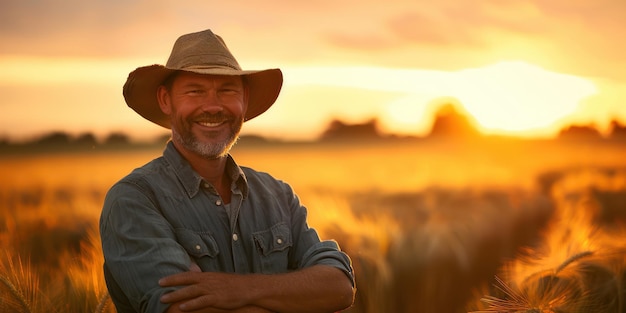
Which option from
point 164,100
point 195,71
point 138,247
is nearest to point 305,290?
point 138,247

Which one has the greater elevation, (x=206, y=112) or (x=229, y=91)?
(x=229, y=91)

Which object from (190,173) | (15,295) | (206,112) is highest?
(206,112)

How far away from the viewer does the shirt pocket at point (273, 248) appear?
11.0ft

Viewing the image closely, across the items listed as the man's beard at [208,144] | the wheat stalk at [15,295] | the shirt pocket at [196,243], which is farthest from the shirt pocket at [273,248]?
the wheat stalk at [15,295]

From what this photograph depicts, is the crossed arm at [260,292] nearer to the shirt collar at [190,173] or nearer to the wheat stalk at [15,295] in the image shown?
the shirt collar at [190,173]

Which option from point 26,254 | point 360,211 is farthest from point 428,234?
point 26,254

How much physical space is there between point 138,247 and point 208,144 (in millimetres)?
582

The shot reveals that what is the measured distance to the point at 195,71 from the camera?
10.4 ft

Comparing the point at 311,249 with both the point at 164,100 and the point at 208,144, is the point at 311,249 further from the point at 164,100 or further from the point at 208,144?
the point at 164,100

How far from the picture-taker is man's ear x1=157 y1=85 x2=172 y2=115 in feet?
11.3

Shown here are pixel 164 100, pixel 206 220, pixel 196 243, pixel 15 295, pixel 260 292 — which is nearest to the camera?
pixel 260 292

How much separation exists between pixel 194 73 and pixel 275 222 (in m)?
0.72

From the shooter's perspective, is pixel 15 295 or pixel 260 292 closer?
pixel 260 292

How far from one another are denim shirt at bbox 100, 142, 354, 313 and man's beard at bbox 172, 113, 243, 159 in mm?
72
